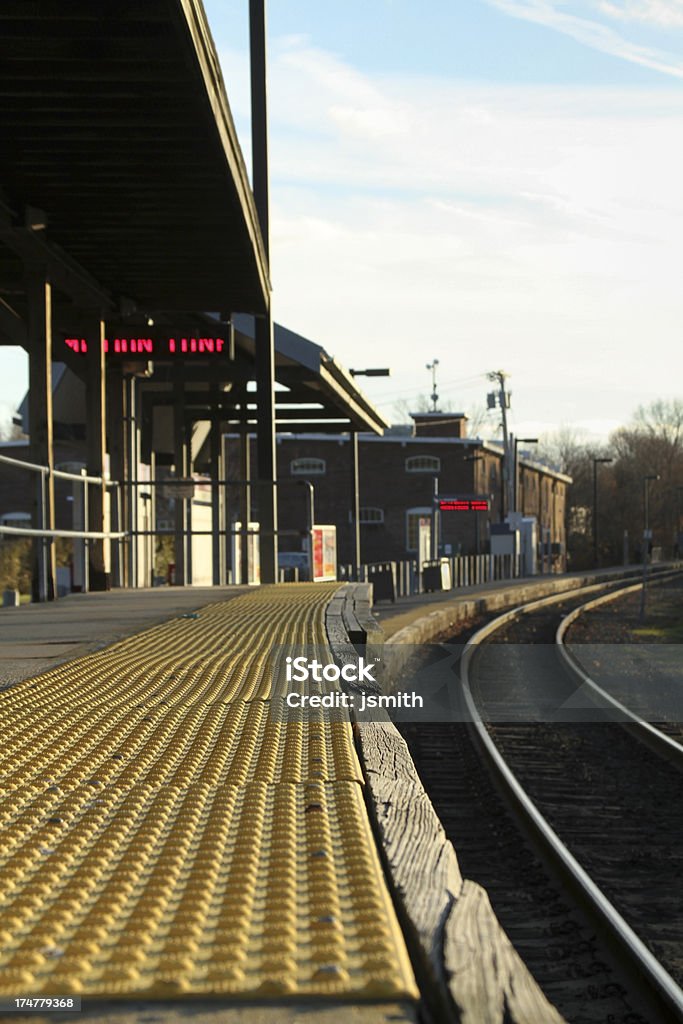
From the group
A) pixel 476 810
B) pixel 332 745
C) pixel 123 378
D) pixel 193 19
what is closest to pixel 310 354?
pixel 123 378

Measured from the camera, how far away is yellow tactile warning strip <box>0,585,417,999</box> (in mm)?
1987

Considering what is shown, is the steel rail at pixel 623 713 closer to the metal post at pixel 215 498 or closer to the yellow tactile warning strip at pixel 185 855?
the metal post at pixel 215 498

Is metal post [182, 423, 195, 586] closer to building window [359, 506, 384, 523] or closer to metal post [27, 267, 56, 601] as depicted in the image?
metal post [27, 267, 56, 601]

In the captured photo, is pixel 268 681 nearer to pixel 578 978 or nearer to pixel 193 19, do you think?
pixel 578 978

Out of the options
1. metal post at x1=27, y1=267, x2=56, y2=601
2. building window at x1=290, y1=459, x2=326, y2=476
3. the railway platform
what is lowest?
the railway platform

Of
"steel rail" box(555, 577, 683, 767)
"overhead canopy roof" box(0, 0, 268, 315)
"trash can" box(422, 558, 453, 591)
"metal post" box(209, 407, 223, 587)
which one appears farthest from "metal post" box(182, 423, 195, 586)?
"trash can" box(422, 558, 453, 591)

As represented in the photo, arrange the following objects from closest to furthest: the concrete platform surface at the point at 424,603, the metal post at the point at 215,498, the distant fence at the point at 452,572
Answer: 1. the metal post at the point at 215,498
2. the concrete platform surface at the point at 424,603
3. the distant fence at the point at 452,572

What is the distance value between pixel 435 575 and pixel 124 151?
34.1 metres

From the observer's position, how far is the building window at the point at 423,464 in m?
63.4

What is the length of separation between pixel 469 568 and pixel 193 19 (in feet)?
153

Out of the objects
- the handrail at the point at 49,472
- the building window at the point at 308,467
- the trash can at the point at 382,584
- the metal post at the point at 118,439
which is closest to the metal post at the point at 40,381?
the handrail at the point at 49,472

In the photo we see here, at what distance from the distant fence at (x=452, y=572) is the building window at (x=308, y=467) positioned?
9.20 meters

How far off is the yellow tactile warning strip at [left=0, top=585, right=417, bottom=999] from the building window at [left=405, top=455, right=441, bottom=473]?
2299 inches

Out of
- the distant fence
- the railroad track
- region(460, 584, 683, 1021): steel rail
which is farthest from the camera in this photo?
the distant fence
